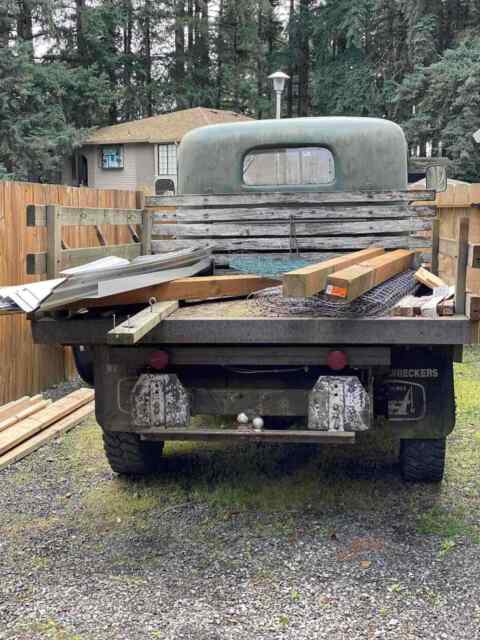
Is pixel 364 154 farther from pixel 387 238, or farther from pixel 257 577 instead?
pixel 257 577

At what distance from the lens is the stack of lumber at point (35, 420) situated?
5545 millimetres

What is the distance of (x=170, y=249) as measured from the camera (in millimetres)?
5652

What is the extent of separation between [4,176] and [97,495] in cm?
2061

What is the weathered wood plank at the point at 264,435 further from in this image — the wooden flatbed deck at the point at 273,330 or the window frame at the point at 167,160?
the window frame at the point at 167,160

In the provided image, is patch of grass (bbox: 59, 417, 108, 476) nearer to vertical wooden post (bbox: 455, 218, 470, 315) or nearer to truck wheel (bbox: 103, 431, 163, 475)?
truck wheel (bbox: 103, 431, 163, 475)

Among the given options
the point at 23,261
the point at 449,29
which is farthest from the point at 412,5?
the point at 23,261

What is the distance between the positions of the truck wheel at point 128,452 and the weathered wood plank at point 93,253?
1.10m

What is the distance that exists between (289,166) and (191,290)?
7.29ft

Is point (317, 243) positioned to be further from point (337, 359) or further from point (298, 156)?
point (337, 359)

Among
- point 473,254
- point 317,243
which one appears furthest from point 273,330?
point 317,243

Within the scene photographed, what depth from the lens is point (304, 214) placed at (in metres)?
5.31

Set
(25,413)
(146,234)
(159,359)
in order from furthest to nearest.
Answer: (25,413) → (146,234) → (159,359)

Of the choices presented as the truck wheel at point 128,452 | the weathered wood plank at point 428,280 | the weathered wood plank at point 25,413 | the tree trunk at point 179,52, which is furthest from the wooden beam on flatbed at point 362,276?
the tree trunk at point 179,52

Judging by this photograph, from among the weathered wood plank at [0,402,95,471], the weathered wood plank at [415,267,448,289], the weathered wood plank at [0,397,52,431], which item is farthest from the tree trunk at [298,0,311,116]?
the weathered wood plank at [415,267,448,289]
